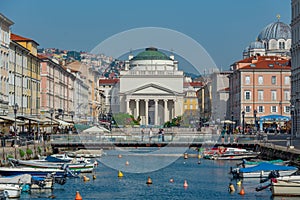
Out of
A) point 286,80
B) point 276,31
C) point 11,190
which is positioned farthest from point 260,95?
point 11,190

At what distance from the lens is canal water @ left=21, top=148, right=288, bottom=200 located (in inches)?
1640

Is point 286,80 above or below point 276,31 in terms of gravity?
below

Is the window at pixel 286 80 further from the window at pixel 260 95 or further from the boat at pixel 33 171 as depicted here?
the boat at pixel 33 171

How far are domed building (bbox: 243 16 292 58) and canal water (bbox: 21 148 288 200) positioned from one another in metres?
133

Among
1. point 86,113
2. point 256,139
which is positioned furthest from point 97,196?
point 86,113

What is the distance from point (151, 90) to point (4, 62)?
11935 centimetres

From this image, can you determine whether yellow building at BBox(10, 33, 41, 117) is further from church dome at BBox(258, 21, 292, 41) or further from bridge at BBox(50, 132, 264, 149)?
church dome at BBox(258, 21, 292, 41)

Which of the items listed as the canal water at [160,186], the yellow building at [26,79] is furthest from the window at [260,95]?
the canal water at [160,186]

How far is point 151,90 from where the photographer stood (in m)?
194

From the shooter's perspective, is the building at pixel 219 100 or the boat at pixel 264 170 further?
the building at pixel 219 100

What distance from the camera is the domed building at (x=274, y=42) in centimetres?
19088

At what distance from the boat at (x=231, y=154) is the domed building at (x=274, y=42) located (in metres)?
119

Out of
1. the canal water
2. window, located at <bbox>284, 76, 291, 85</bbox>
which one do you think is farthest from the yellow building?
window, located at <bbox>284, 76, 291, 85</bbox>

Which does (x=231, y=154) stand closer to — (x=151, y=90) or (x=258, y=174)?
(x=258, y=174)
